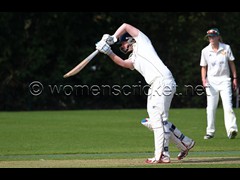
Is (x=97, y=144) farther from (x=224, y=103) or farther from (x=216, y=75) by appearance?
(x=216, y=75)

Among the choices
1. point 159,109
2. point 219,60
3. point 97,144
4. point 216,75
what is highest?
point 219,60

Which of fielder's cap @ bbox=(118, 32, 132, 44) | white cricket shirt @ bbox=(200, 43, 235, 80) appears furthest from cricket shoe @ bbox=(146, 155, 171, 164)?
white cricket shirt @ bbox=(200, 43, 235, 80)

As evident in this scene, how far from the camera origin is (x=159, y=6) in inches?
1352

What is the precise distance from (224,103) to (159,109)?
15.6ft

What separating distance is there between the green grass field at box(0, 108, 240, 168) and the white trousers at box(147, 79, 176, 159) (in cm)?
37

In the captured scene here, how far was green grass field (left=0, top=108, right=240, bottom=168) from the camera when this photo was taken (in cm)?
1201

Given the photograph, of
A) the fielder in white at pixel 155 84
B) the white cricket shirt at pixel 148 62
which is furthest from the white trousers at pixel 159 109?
the white cricket shirt at pixel 148 62

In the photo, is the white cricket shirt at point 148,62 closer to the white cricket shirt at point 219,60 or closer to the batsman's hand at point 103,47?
the batsman's hand at point 103,47

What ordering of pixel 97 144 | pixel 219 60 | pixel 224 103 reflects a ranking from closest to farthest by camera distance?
pixel 97 144 → pixel 224 103 → pixel 219 60

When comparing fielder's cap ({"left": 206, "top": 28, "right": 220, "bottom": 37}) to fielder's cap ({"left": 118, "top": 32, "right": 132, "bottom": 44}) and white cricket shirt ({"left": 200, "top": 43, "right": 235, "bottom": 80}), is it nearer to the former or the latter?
white cricket shirt ({"left": 200, "top": 43, "right": 235, "bottom": 80})

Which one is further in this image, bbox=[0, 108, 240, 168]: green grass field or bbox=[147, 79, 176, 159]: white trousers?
bbox=[0, 108, 240, 168]: green grass field

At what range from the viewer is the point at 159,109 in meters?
11.7

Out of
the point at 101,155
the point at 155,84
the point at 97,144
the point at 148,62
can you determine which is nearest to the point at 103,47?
the point at 148,62

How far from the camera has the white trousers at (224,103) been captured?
16.0m
